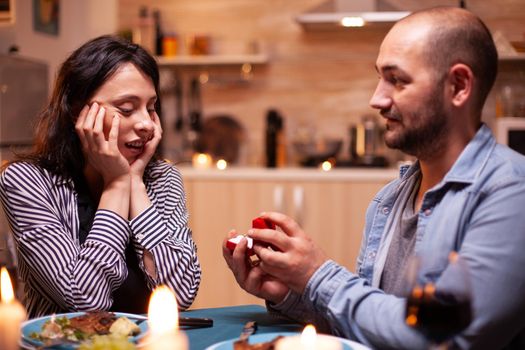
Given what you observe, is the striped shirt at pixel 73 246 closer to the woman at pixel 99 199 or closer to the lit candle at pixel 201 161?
the woman at pixel 99 199

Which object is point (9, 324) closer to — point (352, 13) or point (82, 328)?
point (82, 328)

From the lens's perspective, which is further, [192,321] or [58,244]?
[58,244]

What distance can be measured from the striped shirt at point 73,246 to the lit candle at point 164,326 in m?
0.47

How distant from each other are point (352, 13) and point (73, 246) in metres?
2.87

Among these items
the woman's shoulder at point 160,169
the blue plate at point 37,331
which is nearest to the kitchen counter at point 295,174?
the woman's shoulder at point 160,169

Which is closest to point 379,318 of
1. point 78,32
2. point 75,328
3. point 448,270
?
point 448,270

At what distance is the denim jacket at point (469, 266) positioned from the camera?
118 centimetres

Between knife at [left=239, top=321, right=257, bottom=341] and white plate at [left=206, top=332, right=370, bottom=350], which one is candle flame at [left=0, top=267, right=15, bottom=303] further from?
knife at [left=239, top=321, right=257, bottom=341]

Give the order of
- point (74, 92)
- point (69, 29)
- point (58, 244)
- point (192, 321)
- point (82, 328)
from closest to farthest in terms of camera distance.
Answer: point (82, 328)
point (192, 321)
point (58, 244)
point (74, 92)
point (69, 29)

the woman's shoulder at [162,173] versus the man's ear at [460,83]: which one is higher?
the man's ear at [460,83]

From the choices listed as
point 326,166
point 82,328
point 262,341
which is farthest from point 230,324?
point 326,166

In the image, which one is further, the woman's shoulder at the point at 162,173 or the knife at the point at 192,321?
the woman's shoulder at the point at 162,173

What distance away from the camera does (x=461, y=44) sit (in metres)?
1.40

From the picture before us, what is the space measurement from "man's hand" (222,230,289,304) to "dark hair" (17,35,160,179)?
2.07 ft
